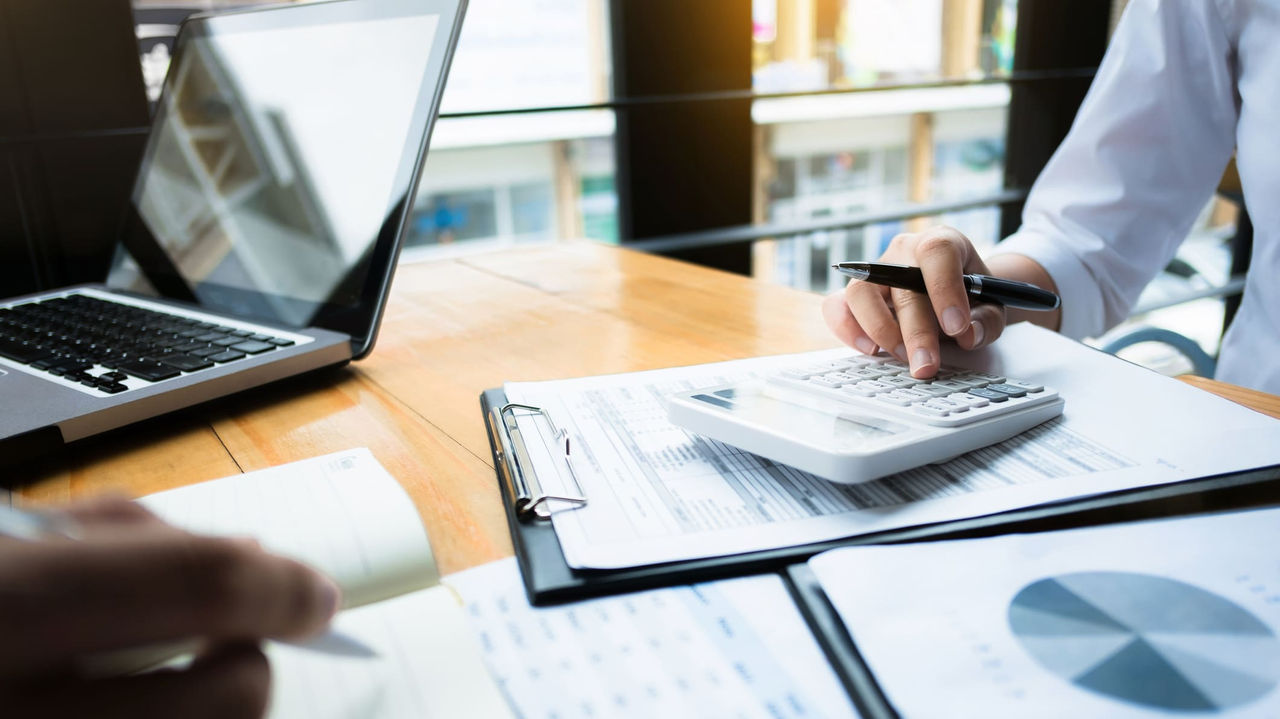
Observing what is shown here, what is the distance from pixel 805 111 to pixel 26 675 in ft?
5.89

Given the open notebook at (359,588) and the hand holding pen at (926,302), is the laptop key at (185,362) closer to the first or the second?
the open notebook at (359,588)

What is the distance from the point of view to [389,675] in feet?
0.78

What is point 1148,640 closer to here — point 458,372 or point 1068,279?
point 458,372

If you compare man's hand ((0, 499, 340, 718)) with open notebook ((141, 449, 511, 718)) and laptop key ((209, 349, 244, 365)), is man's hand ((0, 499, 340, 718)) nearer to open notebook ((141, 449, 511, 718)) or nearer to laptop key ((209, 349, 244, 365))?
open notebook ((141, 449, 511, 718))

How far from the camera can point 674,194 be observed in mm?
1634

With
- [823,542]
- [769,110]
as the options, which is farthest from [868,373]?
[769,110]

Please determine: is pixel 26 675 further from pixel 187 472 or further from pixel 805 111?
pixel 805 111

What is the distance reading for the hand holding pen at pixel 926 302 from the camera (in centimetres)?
48

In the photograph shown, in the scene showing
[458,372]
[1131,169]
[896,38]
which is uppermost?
[896,38]

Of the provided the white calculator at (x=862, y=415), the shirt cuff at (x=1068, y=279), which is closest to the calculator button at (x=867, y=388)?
the white calculator at (x=862, y=415)

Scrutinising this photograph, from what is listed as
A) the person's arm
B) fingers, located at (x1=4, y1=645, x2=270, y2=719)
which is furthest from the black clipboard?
the person's arm

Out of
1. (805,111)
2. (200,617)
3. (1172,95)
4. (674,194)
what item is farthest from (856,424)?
(805,111)

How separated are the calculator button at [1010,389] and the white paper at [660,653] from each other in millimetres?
188

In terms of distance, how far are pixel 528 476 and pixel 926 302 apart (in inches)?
10.6
